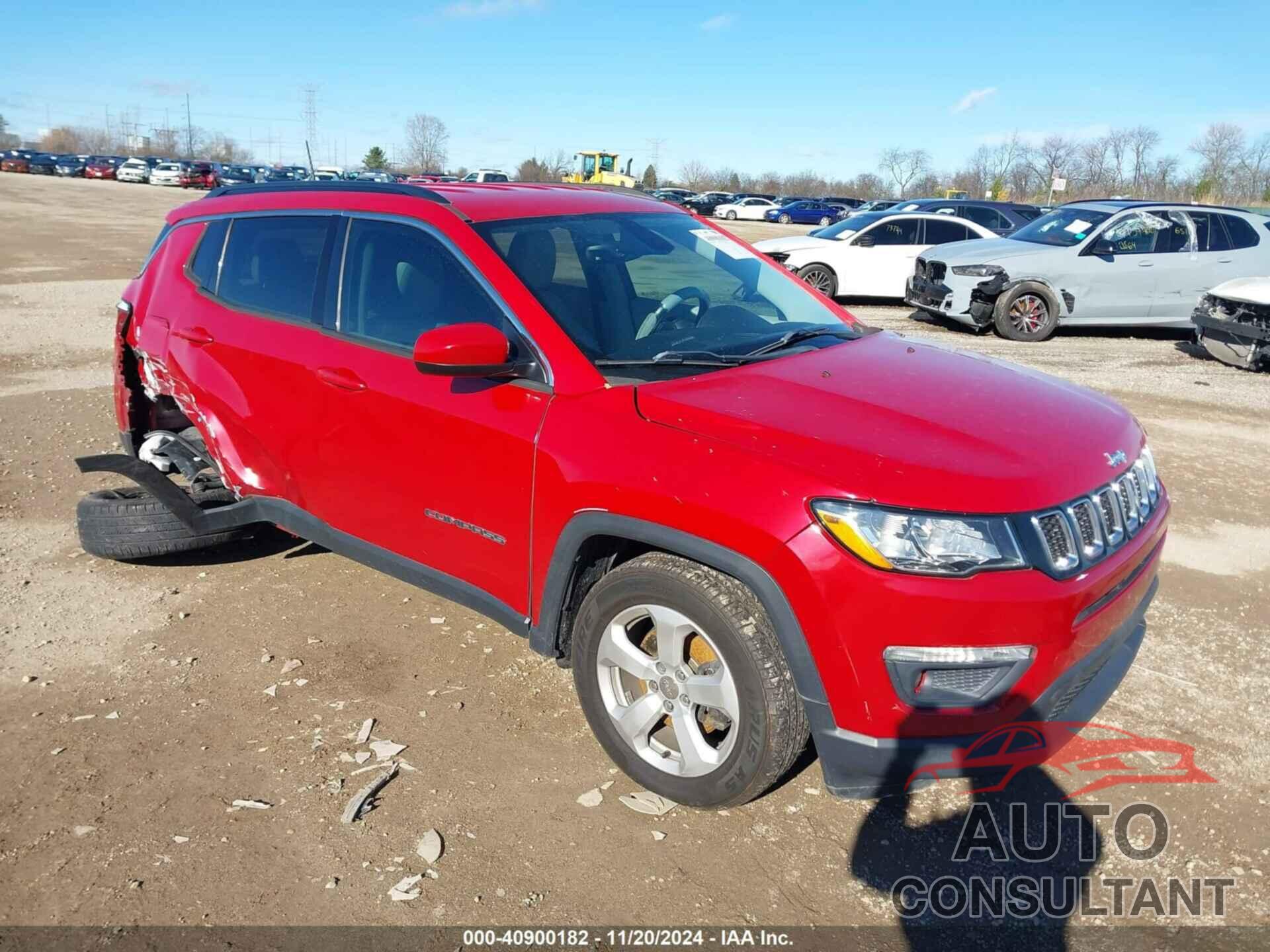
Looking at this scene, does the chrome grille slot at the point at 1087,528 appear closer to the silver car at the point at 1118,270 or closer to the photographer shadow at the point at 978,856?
the photographer shadow at the point at 978,856

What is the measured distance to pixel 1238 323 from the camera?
1072 centimetres

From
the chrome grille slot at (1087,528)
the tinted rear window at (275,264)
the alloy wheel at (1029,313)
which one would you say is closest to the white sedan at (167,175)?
the alloy wheel at (1029,313)

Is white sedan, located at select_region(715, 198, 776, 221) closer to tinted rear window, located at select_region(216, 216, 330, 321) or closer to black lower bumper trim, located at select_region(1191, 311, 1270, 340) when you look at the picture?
black lower bumper trim, located at select_region(1191, 311, 1270, 340)

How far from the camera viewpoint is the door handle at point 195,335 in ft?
13.9

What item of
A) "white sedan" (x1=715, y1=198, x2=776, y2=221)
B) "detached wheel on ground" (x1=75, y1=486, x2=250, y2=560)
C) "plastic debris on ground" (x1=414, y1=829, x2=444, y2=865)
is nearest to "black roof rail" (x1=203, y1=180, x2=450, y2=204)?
"detached wheel on ground" (x1=75, y1=486, x2=250, y2=560)

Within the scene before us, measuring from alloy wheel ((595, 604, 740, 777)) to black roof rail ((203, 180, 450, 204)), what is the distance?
1765 mm

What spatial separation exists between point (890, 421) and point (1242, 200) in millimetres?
58224

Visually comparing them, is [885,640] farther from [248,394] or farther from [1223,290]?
[1223,290]

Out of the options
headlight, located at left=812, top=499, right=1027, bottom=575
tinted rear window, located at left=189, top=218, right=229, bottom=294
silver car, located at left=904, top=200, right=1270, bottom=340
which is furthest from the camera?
silver car, located at left=904, top=200, right=1270, bottom=340

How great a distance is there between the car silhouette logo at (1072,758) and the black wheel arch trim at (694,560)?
416 millimetres

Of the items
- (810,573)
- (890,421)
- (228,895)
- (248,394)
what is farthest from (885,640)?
(248,394)

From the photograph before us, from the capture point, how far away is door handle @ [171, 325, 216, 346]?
4.25 metres

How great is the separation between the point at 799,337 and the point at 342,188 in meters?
1.97

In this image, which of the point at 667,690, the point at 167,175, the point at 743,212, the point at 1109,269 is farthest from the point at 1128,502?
the point at 167,175
